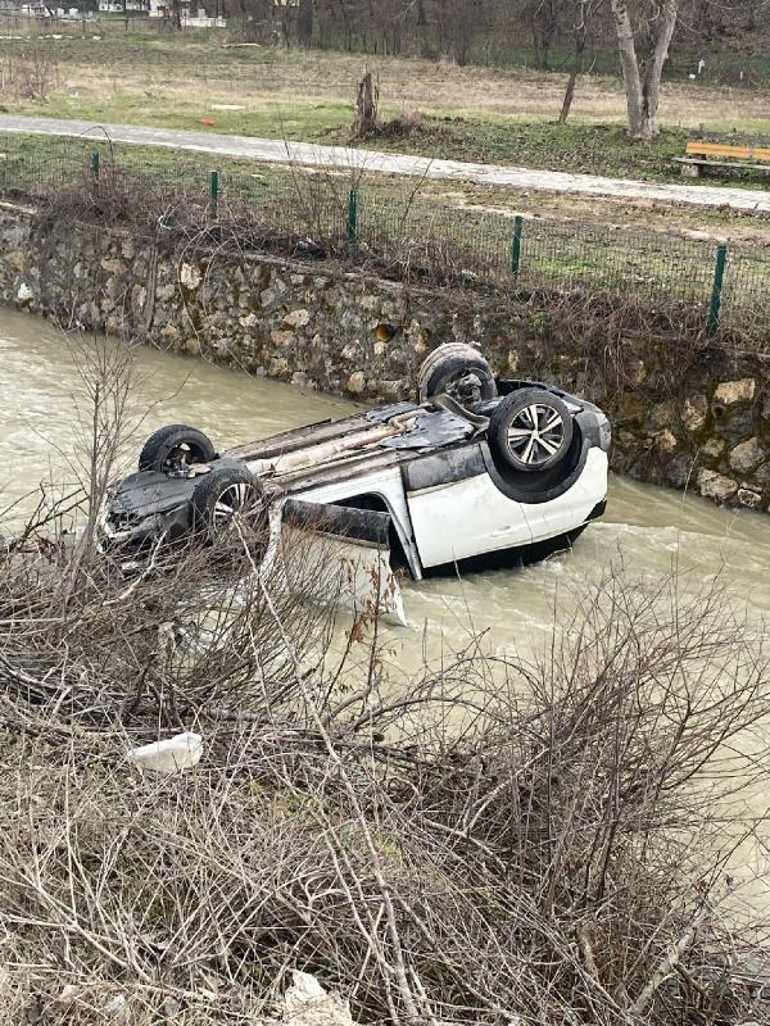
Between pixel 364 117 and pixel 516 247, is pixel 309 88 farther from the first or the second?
pixel 516 247

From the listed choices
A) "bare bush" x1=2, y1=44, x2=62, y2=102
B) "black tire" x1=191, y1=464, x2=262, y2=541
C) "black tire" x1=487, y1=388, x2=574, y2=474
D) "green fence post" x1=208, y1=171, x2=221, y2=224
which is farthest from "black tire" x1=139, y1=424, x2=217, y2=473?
"bare bush" x1=2, y1=44, x2=62, y2=102

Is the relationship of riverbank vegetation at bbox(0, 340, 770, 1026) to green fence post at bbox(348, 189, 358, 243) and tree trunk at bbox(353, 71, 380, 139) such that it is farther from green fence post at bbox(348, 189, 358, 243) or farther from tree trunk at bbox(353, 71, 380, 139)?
tree trunk at bbox(353, 71, 380, 139)

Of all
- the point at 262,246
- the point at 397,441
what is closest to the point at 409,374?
the point at 262,246

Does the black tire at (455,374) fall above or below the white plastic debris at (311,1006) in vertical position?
above

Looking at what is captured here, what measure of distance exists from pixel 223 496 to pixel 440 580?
2.34 m

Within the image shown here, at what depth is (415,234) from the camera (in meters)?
17.7

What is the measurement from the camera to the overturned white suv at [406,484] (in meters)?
9.95

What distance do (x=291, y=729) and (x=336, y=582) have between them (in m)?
2.40

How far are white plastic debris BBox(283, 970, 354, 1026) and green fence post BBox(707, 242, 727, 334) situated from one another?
10.4 metres

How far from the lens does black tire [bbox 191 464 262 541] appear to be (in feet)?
31.9

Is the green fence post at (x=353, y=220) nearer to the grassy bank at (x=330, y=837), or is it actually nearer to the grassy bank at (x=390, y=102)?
the grassy bank at (x=390, y=102)

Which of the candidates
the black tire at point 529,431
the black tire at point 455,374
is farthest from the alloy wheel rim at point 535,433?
the black tire at point 455,374

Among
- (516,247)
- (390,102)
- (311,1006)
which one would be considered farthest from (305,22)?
(311,1006)

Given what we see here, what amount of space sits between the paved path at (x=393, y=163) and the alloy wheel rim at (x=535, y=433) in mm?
10298
